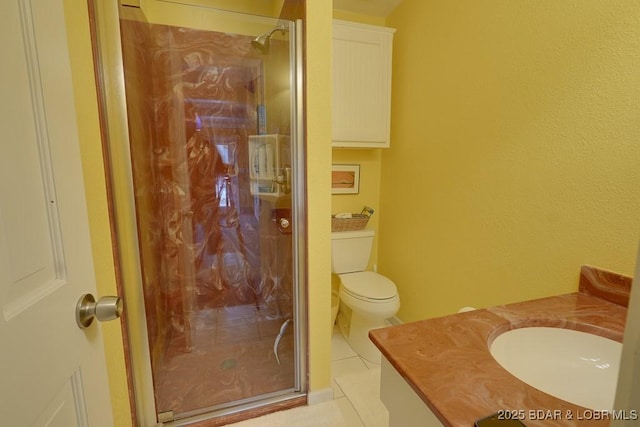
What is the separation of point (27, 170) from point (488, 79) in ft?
5.67

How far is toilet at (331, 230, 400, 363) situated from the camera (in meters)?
1.78

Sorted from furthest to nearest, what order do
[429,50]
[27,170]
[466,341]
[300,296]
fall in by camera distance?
[429,50] → [300,296] → [466,341] → [27,170]

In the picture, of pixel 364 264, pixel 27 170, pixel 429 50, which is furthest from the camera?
pixel 364 264

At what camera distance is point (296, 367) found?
4.91 feet

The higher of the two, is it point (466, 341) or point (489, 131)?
point (489, 131)

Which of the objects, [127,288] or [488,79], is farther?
[488,79]

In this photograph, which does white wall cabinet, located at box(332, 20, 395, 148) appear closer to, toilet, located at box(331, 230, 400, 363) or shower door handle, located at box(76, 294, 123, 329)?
toilet, located at box(331, 230, 400, 363)

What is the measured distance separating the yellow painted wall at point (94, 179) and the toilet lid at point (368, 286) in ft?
4.25

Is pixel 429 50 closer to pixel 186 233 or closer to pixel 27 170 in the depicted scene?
pixel 186 233

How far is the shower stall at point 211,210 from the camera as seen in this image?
1289mm

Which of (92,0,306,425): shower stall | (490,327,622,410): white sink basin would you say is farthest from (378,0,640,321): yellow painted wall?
(92,0,306,425): shower stall

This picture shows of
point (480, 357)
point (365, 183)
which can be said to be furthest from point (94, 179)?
point (365, 183)

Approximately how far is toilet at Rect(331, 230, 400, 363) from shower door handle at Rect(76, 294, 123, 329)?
4.71 ft

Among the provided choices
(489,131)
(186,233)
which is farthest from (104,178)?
(489,131)
